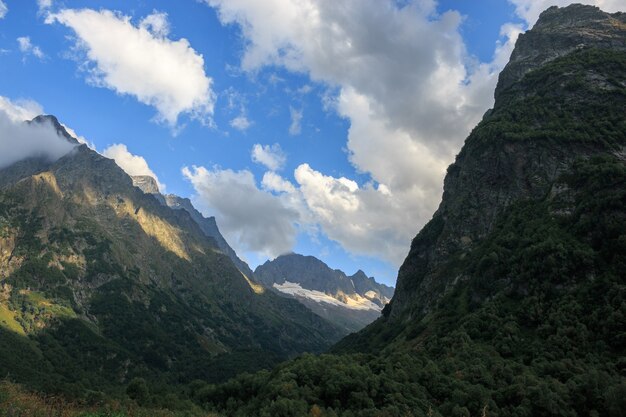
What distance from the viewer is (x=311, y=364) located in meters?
98.0

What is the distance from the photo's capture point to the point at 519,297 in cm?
11556

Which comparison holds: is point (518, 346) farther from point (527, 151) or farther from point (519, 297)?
point (527, 151)

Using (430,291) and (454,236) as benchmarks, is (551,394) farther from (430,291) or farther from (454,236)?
(454,236)

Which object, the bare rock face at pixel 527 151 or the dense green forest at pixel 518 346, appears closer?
the dense green forest at pixel 518 346

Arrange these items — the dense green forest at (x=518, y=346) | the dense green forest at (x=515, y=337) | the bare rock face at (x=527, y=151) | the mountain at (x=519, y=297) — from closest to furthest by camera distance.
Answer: the dense green forest at (x=515, y=337)
the dense green forest at (x=518, y=346)
the mountain at (x=519, y=297)
the bare rock face at (x=527, y=151)

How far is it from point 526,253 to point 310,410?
254ft

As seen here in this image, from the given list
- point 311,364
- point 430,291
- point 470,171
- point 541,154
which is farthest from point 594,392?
point 470,171

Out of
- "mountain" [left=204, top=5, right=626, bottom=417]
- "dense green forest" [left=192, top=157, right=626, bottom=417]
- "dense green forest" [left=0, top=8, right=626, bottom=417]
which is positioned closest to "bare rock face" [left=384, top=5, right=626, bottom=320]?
"mountain" [left=204, top=5, right=626, bottom=417]

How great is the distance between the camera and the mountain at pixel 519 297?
Result: 75625 mm

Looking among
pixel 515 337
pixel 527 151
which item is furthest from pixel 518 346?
pixel 527 151

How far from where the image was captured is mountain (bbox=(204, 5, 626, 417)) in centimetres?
7562

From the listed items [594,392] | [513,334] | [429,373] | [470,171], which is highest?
[470,171]

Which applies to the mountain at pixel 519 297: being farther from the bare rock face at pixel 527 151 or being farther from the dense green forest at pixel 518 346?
the bare rock face at pixel 527 151

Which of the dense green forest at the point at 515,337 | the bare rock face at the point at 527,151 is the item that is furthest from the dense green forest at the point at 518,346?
the bare rock face at the point at 527,151
